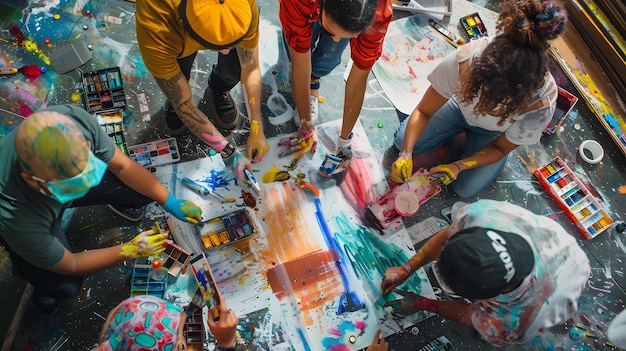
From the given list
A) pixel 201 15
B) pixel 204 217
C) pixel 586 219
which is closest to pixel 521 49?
pixel 201 15

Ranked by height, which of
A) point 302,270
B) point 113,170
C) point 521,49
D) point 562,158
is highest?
point 113,170

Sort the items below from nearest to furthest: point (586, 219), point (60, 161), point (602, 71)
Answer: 1. point (60, 161)
2. point (586, 219)
3. point (602, 71)

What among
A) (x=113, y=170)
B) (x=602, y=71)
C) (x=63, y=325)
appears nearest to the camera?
(x=113, y=170)

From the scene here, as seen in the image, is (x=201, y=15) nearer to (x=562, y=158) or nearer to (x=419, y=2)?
(x=419, y=2)

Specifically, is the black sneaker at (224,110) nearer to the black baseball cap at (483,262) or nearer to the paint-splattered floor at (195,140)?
the paint-splattered floor at (195,140)

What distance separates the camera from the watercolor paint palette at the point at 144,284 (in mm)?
2676

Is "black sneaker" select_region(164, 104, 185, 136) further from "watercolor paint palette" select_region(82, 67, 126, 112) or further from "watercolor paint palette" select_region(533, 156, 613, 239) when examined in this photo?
"watercolor paint palette" select_region(533, 156, 613, 239)

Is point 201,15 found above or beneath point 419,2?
above

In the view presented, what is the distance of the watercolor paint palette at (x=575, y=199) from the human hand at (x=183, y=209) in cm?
233

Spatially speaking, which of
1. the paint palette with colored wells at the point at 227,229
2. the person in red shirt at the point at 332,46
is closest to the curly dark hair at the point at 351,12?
the person in red shirt at the point at 332,46

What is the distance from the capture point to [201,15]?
2.12 metres

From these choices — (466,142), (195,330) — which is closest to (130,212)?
(195,330)

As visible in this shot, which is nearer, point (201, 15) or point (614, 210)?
point (201, 15)

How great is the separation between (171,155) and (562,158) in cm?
272
